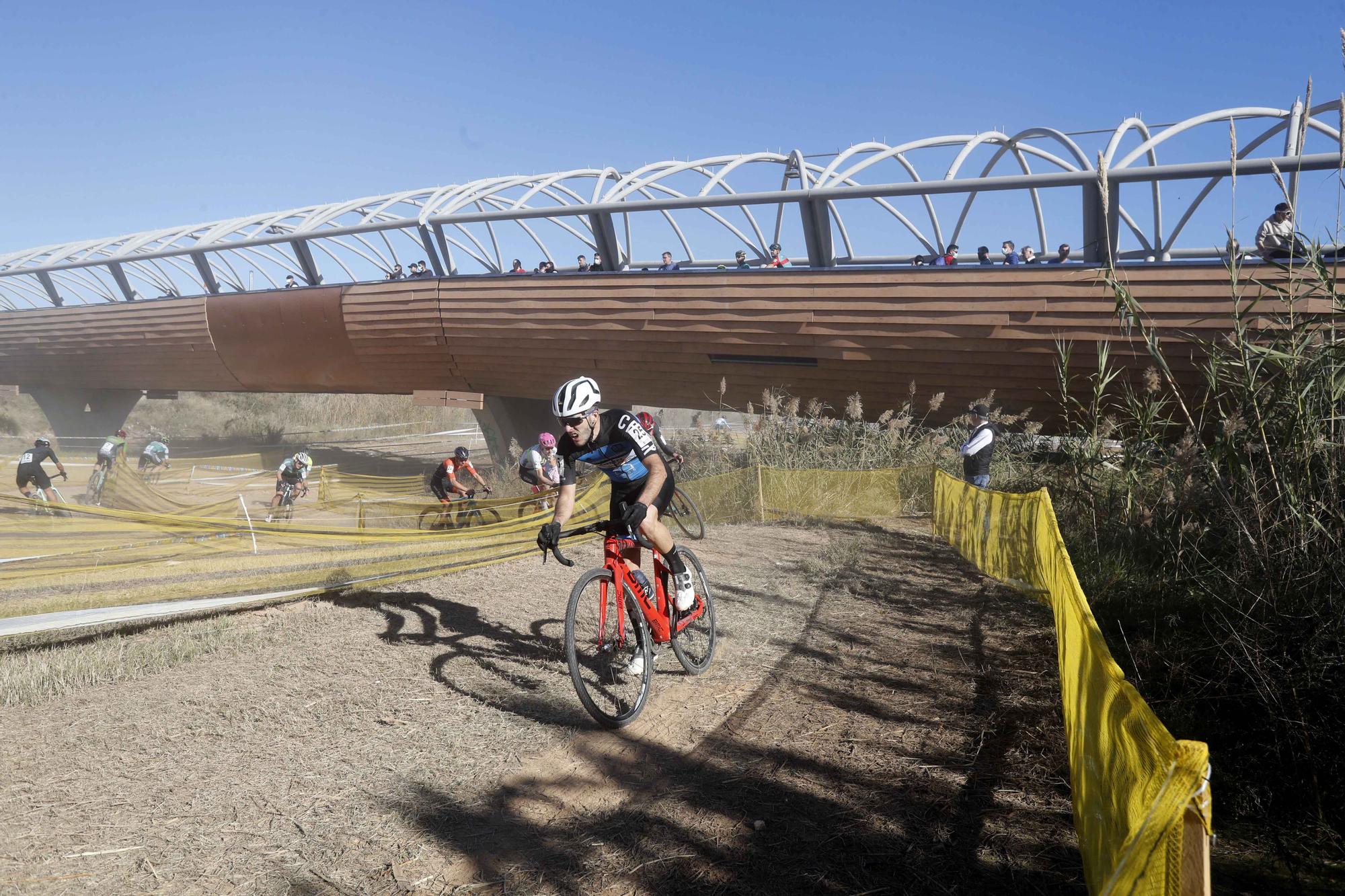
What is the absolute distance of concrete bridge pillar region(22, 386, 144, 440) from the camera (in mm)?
29344

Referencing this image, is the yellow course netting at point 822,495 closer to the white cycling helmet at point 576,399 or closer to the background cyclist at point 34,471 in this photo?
the white cycling helmet at point 576,399

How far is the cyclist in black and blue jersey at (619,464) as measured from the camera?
15.4 ft

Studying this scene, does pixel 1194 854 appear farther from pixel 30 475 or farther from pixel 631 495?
pixel 30 475

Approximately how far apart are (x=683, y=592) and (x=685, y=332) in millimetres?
11149

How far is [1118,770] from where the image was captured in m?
2.34

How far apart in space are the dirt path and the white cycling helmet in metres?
1.69

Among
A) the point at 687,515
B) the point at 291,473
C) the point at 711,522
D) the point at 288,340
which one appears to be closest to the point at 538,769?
the point at 687,515

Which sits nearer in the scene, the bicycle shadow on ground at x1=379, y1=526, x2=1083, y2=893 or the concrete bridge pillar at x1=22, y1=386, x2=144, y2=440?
the bicycle shadow on ground at x1=379, y1=526, x2=1083, y2=893

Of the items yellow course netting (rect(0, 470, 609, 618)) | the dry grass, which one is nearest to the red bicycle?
the dry grass

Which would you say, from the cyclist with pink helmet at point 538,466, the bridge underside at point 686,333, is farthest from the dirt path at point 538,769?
the bridge underside at point 686,333

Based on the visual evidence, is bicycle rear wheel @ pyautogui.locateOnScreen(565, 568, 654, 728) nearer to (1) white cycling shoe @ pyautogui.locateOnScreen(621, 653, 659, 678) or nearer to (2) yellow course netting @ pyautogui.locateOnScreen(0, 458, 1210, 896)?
(1) white cycling shoe @ pyautogui.locateOnScreen(621, 653, 659, 678)

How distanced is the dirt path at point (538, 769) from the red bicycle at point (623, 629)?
0.16 metres

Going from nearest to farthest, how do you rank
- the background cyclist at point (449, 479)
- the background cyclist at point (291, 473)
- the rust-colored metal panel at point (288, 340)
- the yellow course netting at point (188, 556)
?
1. the yellow course netting at point (188, 556)
2. the background cyclist at point (449, 479)
3. the background cyclist at point (291, 473)
4. the rust-colored metal panel at point (288, 340)

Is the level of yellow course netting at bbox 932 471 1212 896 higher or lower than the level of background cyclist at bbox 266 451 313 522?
higher
